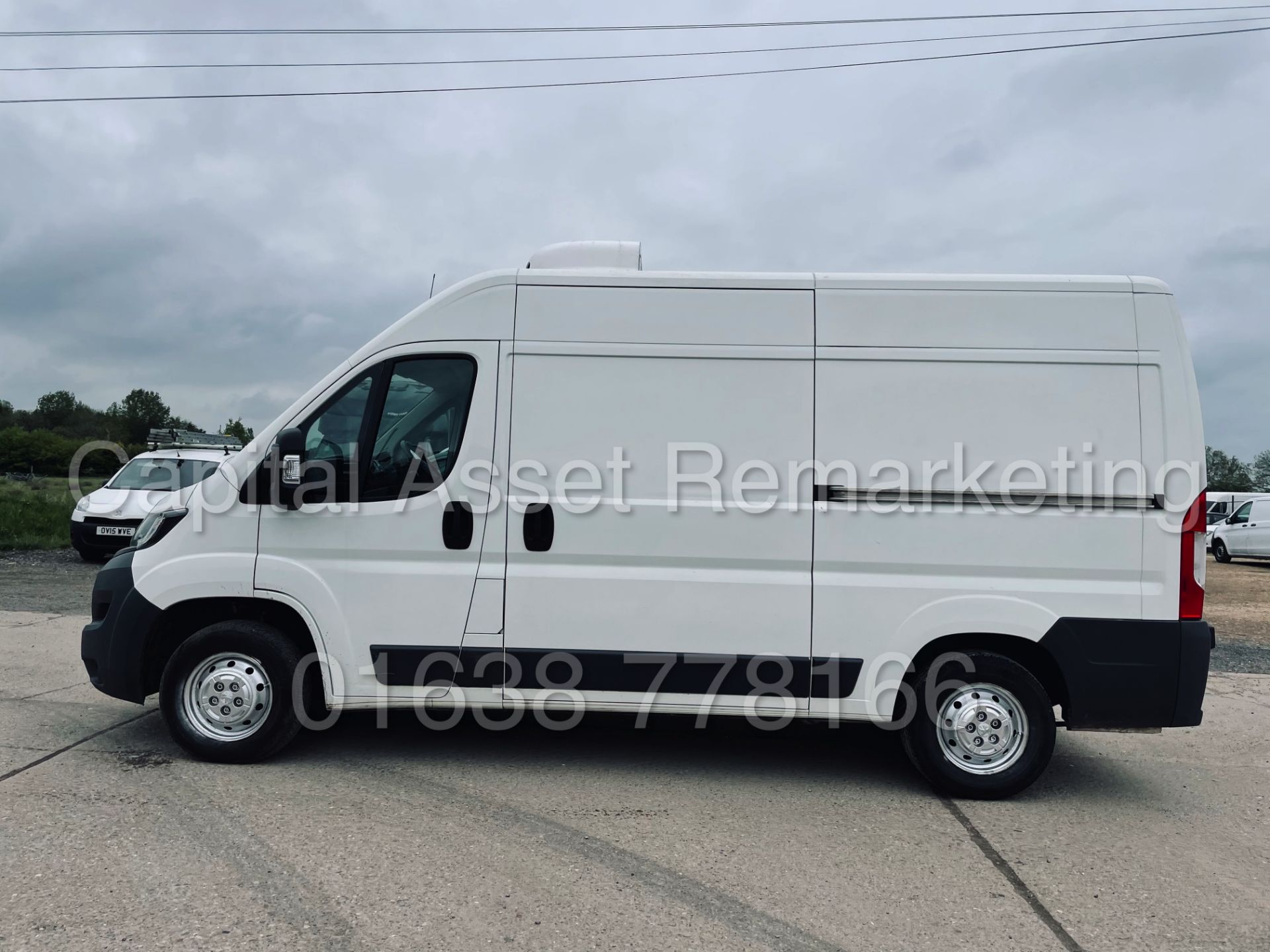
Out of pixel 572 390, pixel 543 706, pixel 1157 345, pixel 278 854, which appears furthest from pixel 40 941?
pixel 1157 345

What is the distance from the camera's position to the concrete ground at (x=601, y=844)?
3.40 meters

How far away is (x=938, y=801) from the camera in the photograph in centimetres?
491

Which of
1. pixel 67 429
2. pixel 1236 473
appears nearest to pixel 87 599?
pixel 67 429

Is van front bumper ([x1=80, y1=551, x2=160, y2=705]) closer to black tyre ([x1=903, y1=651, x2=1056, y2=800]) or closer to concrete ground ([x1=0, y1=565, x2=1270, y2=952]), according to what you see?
concrete ground ([x1=0, y1=565, x2=1270, y2=952])

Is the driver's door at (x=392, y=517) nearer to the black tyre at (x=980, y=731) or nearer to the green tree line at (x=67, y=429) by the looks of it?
the black tyre at (x=980, y=731)

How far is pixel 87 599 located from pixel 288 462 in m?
7.71

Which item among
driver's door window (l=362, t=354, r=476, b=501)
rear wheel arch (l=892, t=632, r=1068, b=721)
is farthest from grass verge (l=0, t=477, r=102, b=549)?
rear wheel arch (l=892, t=632, r=1068, b=721)

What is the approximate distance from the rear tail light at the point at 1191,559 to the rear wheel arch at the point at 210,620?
4.35 m

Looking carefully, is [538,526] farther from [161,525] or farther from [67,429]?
[67,429]

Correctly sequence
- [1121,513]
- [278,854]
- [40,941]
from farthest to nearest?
[1121,513] < [278,854] < [40,941]

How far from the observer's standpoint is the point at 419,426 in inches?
195

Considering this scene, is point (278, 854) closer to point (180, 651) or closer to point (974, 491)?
point (180, 651)

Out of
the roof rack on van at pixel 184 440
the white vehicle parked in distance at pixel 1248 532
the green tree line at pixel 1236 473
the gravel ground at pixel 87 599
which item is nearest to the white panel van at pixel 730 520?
the gravel ground at pixel 87 599

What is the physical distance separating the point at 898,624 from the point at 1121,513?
121 centimetres
